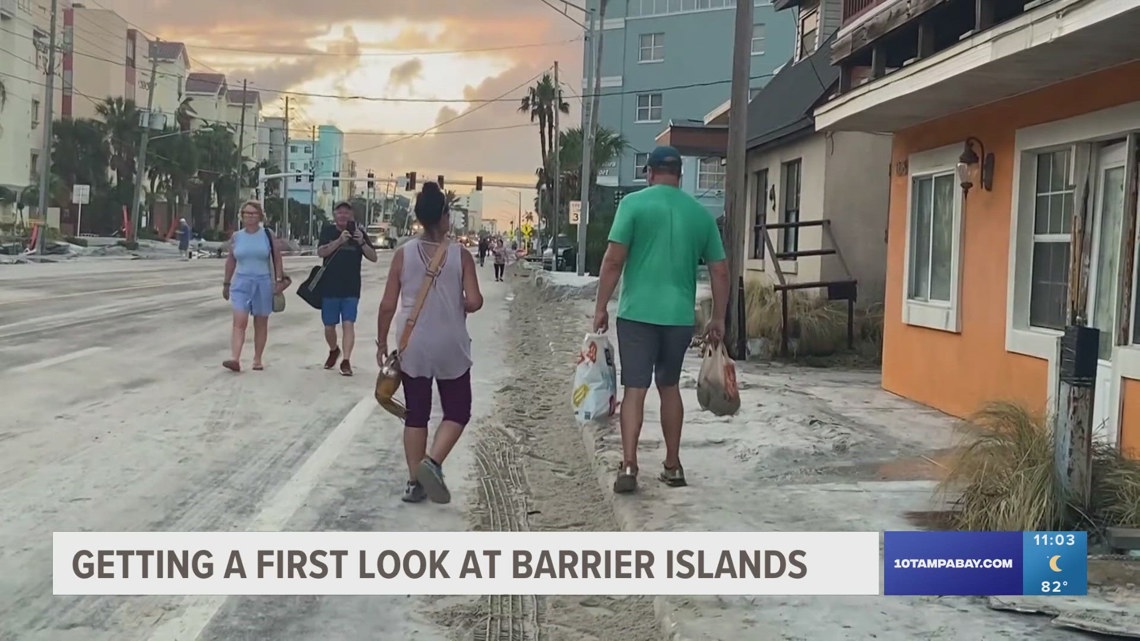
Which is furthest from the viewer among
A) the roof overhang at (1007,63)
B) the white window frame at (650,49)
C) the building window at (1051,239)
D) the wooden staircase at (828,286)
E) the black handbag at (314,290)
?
the white window frame at (650,49)

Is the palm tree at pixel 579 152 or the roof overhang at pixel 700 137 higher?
the palm tree at pixel 579 152

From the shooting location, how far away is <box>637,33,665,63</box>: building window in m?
57.4

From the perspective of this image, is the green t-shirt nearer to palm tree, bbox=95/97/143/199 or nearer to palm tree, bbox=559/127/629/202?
palm tree, bbox=559/127/629/202

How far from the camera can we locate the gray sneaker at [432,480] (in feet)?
21.1

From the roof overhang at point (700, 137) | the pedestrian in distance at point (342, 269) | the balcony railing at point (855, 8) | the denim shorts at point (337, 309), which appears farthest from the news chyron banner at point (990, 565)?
the roof overhang at point (700, 137)

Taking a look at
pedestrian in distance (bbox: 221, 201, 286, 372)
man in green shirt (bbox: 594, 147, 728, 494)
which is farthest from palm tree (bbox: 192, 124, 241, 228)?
man in green shirt (bbox: 594, 147, 728, 494)

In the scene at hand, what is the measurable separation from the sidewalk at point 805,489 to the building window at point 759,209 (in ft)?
26.6

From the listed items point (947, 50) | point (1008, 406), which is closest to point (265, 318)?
point (947, 50)

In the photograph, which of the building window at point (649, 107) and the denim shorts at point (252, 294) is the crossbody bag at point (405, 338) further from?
the building window at point (649, 107)

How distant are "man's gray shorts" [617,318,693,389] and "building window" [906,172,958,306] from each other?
14.7 feet

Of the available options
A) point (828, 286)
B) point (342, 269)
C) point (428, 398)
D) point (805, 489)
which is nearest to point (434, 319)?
point (428, 398)

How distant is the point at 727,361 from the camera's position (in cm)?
679

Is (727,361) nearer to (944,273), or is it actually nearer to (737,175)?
(944,273)

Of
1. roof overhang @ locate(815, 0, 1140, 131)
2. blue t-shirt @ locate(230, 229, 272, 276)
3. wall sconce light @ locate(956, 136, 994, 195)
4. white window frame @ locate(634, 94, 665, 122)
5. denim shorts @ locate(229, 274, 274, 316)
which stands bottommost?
denim shorts @ locate(229, 274, 274, 316)
